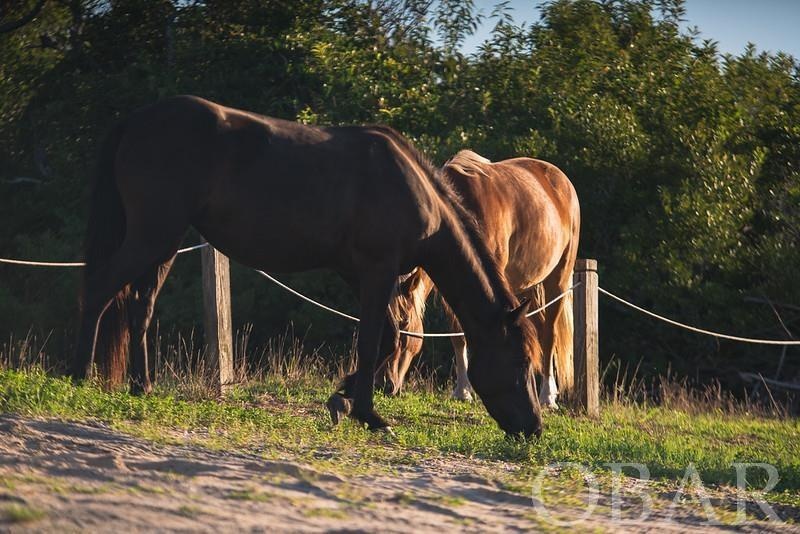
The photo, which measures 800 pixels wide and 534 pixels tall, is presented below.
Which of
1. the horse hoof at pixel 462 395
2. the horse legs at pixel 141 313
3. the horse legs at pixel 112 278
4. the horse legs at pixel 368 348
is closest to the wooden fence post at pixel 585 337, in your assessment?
the horse hoof at pixel 462 395

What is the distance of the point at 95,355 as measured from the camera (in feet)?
23.8

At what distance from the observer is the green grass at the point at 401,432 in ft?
19.3

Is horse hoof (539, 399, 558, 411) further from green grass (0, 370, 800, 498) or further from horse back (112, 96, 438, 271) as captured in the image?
horse back (112, 96, 438, 271)

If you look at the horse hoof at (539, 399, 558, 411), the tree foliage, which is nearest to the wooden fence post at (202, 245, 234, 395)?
the horse hoof at (539, 399, 558, 411)

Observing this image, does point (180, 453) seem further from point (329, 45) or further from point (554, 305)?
point (329, 45)

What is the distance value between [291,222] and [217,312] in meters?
2.37

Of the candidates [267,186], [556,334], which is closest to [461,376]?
[556,334]

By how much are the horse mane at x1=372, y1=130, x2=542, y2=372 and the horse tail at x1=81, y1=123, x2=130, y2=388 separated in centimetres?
178

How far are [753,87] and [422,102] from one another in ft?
14.4

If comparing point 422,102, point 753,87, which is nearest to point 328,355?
point 422,102

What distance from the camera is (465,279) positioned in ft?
24.1

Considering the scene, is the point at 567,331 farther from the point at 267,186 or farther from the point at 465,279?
the point at 267,186

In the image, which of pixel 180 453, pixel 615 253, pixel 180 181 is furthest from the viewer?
pixel 615 253

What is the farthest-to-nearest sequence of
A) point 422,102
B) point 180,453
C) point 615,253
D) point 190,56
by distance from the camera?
point 190,56 < point 422,102 < point 615,253 < point 180,453
